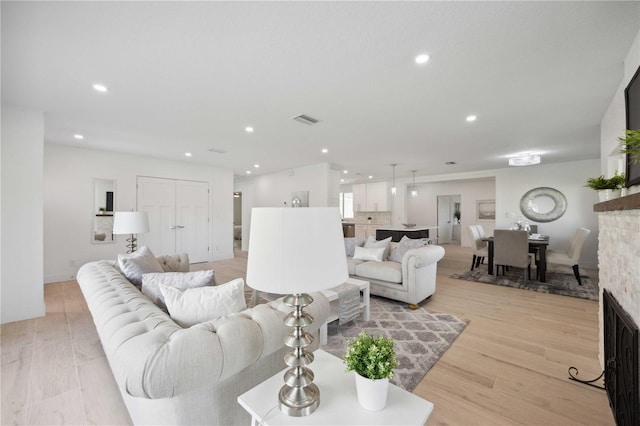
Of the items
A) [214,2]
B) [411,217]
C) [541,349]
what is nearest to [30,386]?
[214,2]

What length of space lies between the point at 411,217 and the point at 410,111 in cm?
832

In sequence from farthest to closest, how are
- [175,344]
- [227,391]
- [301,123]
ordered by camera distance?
1. [301,123]
2. [227,391]
3. [175,344]

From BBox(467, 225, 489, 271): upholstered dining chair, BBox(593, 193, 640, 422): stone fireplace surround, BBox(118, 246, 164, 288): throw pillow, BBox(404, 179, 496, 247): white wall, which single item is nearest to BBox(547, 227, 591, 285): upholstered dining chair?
BBox(467, 225, 489, 271): upholstered dining chair

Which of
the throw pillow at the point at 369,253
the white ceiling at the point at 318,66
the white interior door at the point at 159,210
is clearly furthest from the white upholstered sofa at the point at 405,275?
the white interior door at the point at 159,210

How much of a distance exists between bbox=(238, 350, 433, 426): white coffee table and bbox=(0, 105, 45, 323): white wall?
147 inches

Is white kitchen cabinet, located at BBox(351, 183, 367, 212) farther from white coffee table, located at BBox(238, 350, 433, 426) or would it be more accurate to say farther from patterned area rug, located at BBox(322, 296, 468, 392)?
white coffee table, located at BBox(238, 350, 433, 426)

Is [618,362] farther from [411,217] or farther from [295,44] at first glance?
[411,217]

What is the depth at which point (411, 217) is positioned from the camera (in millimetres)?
10938

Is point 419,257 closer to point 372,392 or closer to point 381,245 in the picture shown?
point 381,245

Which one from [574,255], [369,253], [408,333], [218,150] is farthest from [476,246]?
[218,150]

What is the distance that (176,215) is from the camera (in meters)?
6.30

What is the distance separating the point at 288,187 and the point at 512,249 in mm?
5326

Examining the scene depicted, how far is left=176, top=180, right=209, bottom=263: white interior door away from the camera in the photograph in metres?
6.35

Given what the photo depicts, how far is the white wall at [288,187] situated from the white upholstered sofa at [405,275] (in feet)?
9.50
